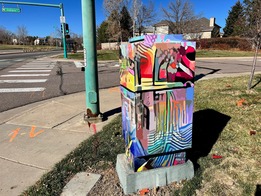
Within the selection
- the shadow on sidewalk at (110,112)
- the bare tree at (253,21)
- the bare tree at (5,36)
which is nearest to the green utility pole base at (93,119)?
the shadow on sidewalk at (110,112)

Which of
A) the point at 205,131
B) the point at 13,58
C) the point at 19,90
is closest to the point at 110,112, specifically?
the point at 205,131

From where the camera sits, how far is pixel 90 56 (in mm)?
4234

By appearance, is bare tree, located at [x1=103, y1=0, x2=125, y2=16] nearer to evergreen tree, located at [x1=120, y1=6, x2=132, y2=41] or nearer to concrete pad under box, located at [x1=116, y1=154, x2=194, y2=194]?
evergreen tree, located at [x1=120, y1=6, x2=132, y2=41]

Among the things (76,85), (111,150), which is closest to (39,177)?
(111,150)

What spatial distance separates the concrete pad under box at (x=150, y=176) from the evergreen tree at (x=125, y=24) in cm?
4059

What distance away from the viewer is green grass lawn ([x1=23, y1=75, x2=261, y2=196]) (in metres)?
2.48

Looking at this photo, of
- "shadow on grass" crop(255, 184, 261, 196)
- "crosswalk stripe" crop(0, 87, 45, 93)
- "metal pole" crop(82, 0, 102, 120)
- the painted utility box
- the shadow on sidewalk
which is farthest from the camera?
"crosswalk stripe" crop(0, 87, 45, 93)

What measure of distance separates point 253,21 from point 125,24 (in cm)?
3833

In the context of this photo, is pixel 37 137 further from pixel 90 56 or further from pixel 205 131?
pixel 205 131

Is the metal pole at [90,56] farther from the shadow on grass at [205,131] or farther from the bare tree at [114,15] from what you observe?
the bare tree at [114,15]

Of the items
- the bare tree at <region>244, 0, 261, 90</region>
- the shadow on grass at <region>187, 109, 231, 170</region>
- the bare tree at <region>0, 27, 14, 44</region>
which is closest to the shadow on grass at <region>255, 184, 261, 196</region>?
the shadow on grass at <region>187, 109, 231, 170</region>

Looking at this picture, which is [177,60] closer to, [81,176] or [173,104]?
[173,104]

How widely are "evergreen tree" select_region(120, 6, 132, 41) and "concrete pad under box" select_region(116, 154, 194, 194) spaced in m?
40.6

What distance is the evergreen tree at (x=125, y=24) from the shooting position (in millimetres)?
40034
